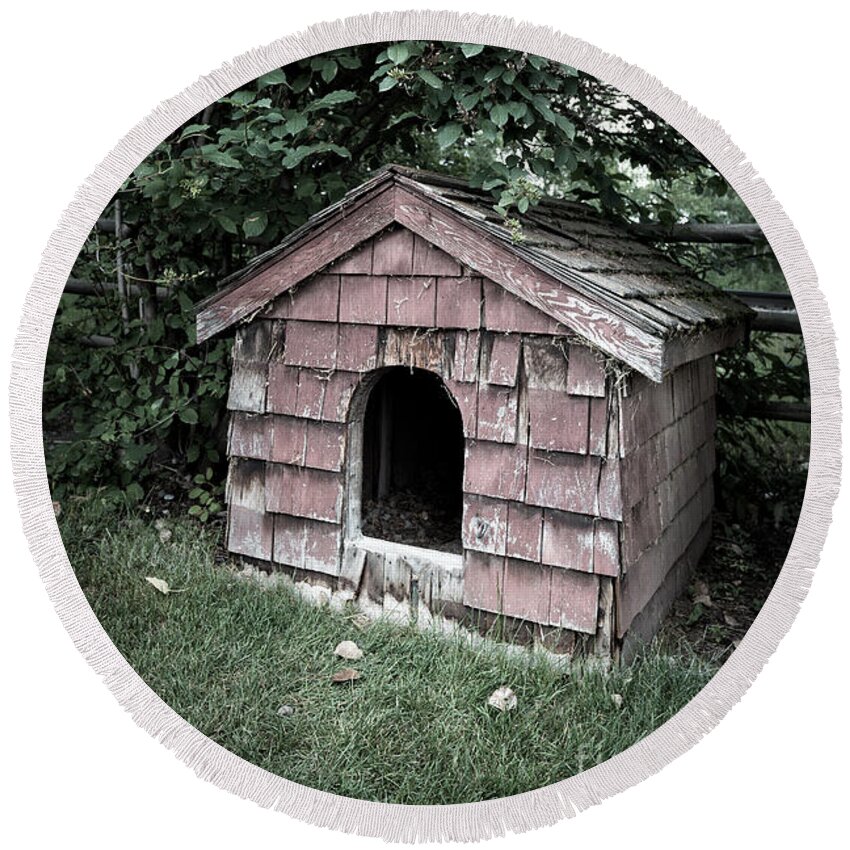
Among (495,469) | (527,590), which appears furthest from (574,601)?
(495,469)

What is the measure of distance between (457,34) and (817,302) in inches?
41.4

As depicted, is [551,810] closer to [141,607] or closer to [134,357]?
[141,607]

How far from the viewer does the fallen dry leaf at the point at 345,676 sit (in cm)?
279

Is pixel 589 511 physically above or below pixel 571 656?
above

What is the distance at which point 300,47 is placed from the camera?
214cm

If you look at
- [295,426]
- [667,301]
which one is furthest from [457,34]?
[295,426]

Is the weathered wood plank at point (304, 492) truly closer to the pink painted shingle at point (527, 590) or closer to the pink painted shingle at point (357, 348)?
the pink painted shingle at point (357, 348)

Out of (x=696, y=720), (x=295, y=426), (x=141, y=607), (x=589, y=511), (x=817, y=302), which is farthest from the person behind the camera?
(x=295, y=426)

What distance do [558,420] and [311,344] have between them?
3.20ft

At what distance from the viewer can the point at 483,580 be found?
3.04 meters

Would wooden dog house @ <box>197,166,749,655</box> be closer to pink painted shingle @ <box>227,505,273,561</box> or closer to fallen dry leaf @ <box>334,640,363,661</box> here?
pink painted shingle @ <box>227,505,273,561</box>

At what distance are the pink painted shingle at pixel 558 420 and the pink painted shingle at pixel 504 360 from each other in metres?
0.08

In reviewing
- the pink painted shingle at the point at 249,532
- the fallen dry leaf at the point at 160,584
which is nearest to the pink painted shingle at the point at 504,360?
the pink painted shingle at the point at 249,532

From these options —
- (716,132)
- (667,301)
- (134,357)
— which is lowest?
(134,357)
